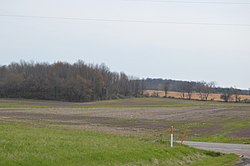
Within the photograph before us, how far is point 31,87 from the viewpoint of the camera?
499ft

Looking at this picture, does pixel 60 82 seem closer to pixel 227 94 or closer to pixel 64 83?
pixel 64 83

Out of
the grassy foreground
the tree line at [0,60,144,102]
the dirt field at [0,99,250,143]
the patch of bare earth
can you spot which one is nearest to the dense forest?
the tree line at [0,60,144,102]

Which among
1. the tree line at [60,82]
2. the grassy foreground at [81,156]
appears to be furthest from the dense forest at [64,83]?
the grassy foreground at [81,156]

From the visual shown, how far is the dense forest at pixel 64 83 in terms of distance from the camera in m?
151

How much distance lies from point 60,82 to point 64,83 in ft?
4.72

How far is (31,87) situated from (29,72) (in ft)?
64.2

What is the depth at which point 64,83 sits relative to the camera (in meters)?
160

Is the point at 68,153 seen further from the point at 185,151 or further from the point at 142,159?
the point at 185,151

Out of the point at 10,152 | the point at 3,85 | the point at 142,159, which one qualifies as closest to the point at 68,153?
the point at 10,152

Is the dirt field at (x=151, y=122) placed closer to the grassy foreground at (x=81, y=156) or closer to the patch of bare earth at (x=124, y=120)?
→ the patch of bare earth at (x=124, y=120)

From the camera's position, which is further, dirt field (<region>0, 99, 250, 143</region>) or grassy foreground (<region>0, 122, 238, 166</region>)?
dirt field (<region>0, 99, 250, 143</region>)

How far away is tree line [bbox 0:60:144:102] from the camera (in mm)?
151250

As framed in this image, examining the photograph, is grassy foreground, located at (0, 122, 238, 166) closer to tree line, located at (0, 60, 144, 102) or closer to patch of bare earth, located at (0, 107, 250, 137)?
patch of bare earth, located at (0, 107, 250, 137)

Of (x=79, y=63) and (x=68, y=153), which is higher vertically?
(x=79, y=63)
